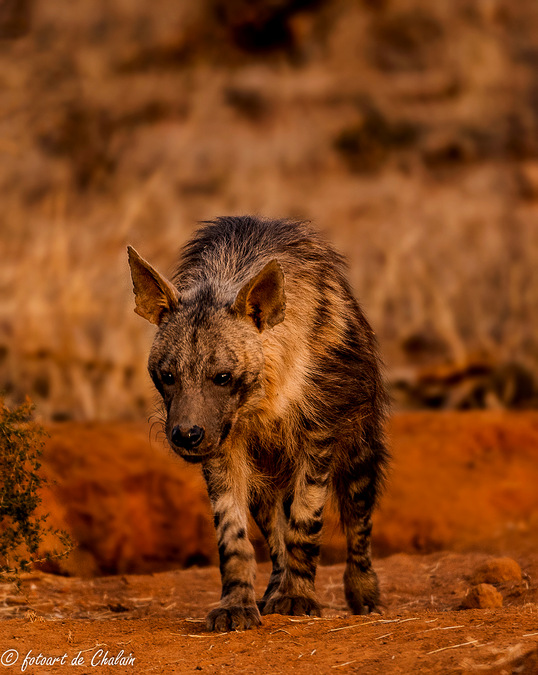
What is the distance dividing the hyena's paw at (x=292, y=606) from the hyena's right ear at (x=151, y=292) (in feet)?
4.37

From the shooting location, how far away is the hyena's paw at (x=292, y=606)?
4.58m

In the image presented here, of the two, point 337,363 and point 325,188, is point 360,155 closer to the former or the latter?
point 325,188

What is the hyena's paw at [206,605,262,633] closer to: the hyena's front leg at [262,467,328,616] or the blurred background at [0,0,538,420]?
the hyena's front leg at [262,467,328,616]

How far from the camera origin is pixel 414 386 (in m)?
9.85

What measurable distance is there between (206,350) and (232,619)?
107 cm

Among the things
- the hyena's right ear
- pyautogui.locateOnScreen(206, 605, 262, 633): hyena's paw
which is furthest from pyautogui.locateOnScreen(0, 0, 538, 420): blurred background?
pyautogui.locateOnScreen(206, 605, 262, 633): hyena's paw

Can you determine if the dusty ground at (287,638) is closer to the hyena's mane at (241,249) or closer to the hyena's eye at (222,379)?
the hyena's eye at (222,379)

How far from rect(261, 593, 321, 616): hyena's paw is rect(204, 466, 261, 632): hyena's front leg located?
8.4 inches

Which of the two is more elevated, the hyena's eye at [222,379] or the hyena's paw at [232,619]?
the hyena's eye at [222,379]

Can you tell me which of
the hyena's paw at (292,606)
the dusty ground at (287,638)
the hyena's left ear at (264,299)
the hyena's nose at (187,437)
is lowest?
Result: the dusty ground at (287,638)

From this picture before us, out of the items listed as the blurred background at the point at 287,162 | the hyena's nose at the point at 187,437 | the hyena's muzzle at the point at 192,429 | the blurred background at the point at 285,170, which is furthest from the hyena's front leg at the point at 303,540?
the blurred background at the point at 287,162

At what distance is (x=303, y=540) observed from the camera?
15.4ft

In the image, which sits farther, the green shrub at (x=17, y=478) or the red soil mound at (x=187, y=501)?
the red soil mound at (x=187, y=501)

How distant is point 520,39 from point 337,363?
268 inches
